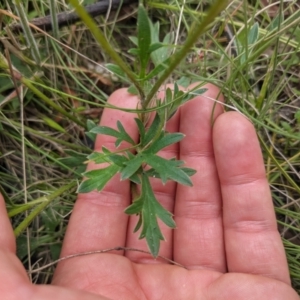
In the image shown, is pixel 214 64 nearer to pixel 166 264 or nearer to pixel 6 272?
pixel 166 264

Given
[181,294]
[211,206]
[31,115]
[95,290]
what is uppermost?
[31,115]

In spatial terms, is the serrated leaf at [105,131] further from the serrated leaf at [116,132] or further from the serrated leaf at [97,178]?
the serrated leaf at [97,178]

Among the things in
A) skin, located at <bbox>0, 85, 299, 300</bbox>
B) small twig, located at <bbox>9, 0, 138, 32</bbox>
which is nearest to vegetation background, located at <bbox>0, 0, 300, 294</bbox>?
small twig, located at <bbox>9, 0, 138, 32</bbox>

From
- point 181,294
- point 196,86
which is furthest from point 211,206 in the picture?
point 196,86

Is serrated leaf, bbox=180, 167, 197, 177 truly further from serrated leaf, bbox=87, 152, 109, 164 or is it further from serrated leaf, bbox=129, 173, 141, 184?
serrated leaf, bbox=87, 152, 109, 164

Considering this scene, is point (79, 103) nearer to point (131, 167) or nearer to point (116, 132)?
point (116, 132)

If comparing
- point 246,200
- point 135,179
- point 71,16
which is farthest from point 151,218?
point 71,16

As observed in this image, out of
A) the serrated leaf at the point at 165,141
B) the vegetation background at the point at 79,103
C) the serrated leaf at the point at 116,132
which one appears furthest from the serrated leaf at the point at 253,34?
the serrated leaf at the point at 116,132
